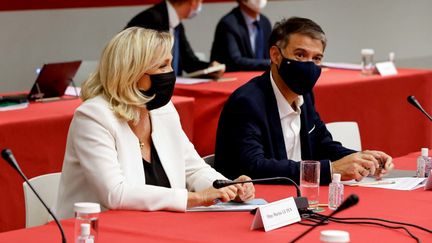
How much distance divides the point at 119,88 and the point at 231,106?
610mm

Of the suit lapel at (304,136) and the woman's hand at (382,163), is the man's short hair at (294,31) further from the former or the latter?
the woman's hand at (382,163)

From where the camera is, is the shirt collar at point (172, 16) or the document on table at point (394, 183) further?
the shirt collar at point (172, 16)

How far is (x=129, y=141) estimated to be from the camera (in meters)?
3.10

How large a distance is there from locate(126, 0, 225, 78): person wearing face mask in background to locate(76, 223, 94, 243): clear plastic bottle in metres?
3.58

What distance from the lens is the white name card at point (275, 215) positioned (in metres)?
2.57

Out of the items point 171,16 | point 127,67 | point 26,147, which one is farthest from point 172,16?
point 127,67

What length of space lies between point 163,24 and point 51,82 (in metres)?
1.29

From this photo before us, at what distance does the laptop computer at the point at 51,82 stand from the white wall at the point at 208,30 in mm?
1897

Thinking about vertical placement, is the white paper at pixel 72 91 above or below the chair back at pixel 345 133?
below

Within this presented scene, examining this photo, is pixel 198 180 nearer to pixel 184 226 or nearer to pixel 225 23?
pixel 184 226

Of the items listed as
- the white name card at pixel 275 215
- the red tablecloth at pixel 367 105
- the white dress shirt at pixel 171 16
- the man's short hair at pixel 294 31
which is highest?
the man's short hair at pixel 294 31

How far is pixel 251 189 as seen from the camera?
9.79 feet

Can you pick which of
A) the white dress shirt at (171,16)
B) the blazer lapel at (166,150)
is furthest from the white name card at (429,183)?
the white dress shirt at (171,16)

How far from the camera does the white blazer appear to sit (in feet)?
9.50
